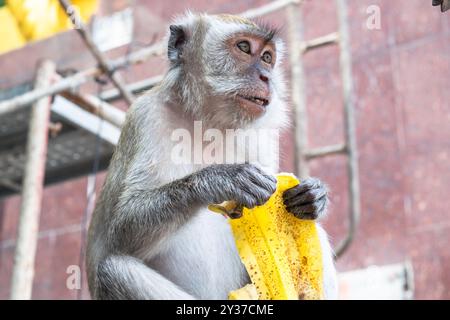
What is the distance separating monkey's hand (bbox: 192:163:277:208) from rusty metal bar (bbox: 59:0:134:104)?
247 centimetres

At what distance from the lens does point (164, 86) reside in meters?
6.09

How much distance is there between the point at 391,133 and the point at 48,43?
4255mm

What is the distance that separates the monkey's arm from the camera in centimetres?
503

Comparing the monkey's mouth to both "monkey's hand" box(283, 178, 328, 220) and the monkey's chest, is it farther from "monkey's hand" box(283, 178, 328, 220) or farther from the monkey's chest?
"monkey's hand" box(283, 178, 328, 220)

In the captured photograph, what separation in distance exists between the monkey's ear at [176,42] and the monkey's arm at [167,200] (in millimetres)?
1167

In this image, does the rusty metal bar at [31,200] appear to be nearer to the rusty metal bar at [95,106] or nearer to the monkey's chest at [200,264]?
the rusty metal bar at [95,106]

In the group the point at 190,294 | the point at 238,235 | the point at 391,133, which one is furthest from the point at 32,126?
the point at 391,133

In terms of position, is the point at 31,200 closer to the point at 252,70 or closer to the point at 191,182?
the point at 252,70

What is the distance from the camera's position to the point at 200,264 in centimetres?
562

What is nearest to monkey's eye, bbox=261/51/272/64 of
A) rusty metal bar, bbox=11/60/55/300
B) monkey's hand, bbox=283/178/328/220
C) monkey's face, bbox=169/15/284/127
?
monkey's face, bbox=169/15/284/127

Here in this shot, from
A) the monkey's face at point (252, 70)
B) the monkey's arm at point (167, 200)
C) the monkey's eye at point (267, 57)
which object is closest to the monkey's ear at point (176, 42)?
the monkey's face at point (252, 70)
